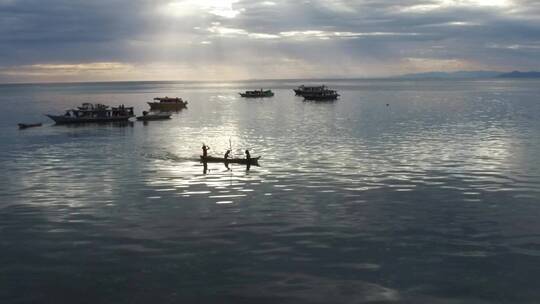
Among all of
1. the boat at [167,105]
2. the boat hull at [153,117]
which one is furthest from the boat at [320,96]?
the boat hull at [153,117]

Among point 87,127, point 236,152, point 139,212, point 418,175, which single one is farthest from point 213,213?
point 87,127

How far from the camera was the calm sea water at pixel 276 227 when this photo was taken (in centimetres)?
2248

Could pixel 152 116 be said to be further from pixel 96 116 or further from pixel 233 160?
pixel 233 160

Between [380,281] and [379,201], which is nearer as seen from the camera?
[380,281]

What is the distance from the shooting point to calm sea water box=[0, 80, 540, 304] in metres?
22.5

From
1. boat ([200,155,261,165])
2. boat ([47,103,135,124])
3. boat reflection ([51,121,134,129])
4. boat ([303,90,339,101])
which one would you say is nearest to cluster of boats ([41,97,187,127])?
boat ([47,103,135,124])

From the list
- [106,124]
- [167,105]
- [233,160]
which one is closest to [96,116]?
[106,124]

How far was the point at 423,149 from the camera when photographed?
6350cm

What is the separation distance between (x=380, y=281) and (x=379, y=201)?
1453cm

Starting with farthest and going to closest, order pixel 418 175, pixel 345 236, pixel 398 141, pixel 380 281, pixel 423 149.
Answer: pixel 398 141 → pixel 423 149 → pixel 418 175 → pixel 345 236 → pixel 380 281

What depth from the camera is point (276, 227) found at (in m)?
30.8

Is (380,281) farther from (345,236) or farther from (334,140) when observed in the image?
(334,140)

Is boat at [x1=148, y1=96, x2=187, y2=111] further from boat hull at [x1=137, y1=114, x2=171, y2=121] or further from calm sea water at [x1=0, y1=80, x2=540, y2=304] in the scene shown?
calm sea water at [x1=0, y1=80, x2=540, y2=304]

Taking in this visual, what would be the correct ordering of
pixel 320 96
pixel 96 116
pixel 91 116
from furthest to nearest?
pixel 320 96 → pixel 96 116 → pixel 91 116
